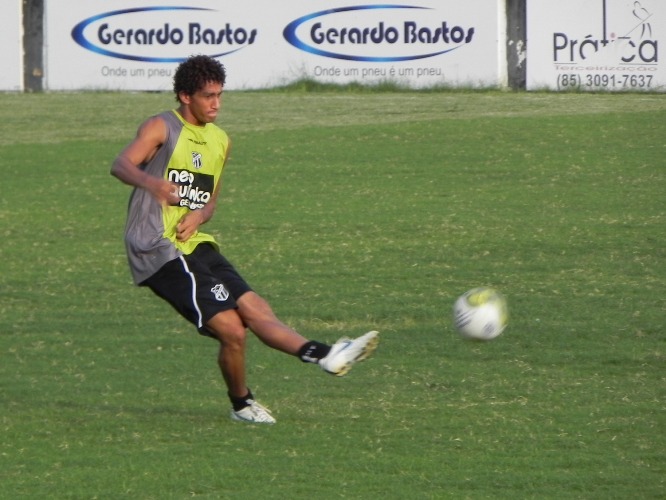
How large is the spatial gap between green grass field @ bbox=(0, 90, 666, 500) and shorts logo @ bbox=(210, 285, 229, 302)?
2.39ft

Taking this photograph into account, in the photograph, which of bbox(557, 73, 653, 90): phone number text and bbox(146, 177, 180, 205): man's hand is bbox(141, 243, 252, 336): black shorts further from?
bbox(557, 73, 653, 90): phone number text

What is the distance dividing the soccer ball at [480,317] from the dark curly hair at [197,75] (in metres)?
1.87

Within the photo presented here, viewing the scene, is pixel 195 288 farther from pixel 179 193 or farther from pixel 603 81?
pixel 603 81

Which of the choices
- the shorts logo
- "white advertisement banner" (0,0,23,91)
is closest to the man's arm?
the shorts logo

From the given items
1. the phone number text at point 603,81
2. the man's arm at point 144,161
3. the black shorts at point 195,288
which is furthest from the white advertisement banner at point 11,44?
the black shorts at point 195,288

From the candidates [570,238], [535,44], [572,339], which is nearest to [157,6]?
[535,44]

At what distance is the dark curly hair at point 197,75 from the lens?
7.36 meters

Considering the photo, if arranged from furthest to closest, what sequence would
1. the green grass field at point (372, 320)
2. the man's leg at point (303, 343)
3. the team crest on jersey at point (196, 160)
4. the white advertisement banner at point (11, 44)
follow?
the white advertisement banner at point (11, 44) → the team crest on jersey at point (196, 160) → the man's leg at point (303, 343) → the green grass field at point (372, 320)

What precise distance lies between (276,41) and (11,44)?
5.38 metres

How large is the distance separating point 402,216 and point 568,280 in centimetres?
361

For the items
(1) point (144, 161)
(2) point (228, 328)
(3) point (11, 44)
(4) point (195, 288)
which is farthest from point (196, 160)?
(3) point (11, 44)

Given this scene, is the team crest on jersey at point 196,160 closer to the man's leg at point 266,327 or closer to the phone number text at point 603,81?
the man's leg at point 266,327

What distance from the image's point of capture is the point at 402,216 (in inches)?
586

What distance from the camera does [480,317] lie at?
7.57 m
